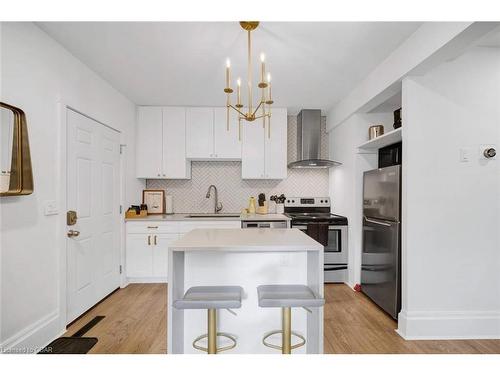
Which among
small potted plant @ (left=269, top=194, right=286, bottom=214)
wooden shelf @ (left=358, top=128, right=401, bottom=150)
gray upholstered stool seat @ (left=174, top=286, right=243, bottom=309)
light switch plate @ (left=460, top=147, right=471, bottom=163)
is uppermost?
wooden shelf @ (left=358, top=128, right=401, bottom=150)

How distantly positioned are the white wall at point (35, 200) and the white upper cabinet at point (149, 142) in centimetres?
137

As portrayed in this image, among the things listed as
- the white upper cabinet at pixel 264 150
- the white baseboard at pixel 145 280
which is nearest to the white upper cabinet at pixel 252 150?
the white upper cabinet at pixel 264 150

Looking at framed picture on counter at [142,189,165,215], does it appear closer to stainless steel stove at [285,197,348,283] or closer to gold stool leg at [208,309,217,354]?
stainless steel stove at [285,197,348,283]

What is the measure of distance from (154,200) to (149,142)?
87 cm

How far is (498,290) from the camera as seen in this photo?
7.23ft

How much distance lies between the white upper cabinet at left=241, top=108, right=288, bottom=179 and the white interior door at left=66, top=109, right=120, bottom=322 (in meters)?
1.74

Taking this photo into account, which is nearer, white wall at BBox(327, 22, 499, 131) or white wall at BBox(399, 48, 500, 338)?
white wall at BBox(327, 22, 499, 131)

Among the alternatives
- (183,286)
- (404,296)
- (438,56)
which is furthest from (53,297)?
(438,56)

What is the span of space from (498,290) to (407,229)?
901mm

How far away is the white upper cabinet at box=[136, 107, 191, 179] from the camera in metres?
A: 3.89

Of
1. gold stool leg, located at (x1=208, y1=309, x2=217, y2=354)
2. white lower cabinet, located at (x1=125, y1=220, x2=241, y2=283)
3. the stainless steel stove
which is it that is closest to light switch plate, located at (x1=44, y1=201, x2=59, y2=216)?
white lower cabinet, located at (x1=125, y1=220, x2=241, y2=283)

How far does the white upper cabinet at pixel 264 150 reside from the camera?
3.99m

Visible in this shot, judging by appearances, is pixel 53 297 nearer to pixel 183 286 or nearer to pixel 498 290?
pixel 183 286

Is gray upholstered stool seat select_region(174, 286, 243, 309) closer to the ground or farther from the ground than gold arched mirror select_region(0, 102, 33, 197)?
closer to the ground
